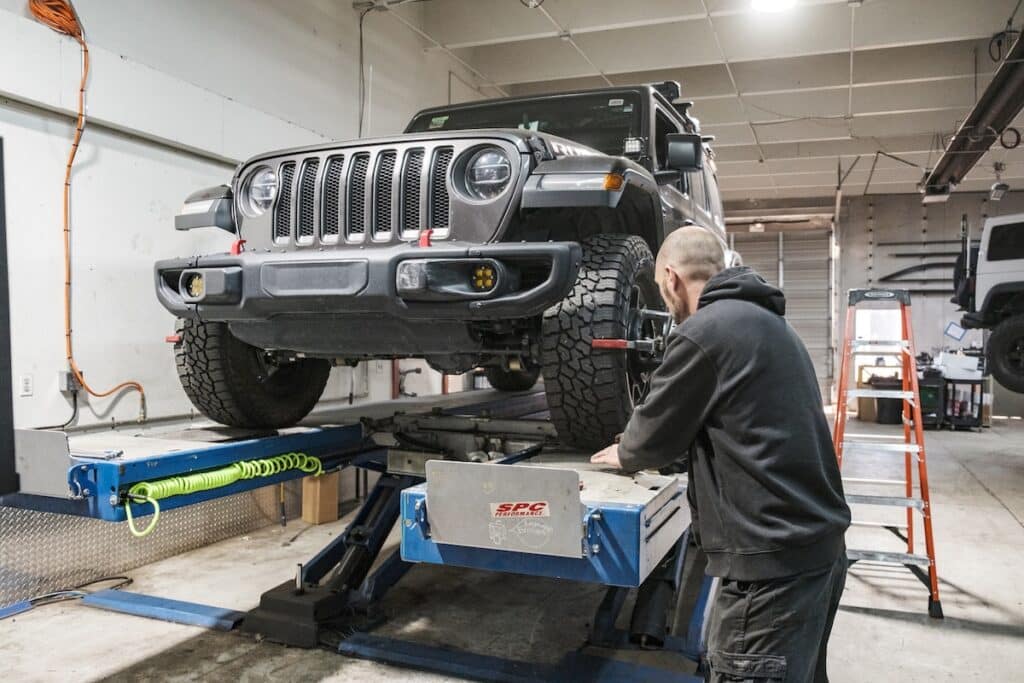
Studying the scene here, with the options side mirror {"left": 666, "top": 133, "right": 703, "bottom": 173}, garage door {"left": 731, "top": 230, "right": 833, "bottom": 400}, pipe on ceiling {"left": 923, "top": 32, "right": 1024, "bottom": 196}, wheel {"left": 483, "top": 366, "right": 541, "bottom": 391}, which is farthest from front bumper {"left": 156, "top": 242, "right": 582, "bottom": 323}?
garage door {"left": 731, "top": 230, "right": 833, "bottom": 400}

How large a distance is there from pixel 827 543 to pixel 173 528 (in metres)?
3.92

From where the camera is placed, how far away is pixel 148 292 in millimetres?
4621

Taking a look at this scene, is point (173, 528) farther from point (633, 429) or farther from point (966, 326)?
point (966, 326)

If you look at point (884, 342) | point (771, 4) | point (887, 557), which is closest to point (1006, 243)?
point (771, 4)

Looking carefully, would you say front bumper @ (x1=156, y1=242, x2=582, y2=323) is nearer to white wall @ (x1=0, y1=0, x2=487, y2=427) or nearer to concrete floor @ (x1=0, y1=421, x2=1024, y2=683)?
concrete floor @ (x1=0, y1=421, x2=1024, y2=683)

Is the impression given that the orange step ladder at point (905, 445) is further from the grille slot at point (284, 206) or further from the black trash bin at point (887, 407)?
the black trash bin at point (887, 407)

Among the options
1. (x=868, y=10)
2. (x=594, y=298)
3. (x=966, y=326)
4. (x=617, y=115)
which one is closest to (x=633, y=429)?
(x=594, y=298)

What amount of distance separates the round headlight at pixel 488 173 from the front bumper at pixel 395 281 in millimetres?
280

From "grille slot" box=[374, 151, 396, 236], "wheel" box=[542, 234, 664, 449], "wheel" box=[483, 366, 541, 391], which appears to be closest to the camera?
"wheel" box=[542, 234, 664, 449]

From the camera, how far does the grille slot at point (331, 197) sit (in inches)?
119

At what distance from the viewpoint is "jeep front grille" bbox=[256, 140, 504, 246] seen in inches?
112

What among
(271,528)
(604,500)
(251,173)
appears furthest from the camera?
(271,528)

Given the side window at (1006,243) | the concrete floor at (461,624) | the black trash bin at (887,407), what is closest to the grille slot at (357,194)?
the concrete floor at (461,624)

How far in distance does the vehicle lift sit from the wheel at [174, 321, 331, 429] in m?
0.12
